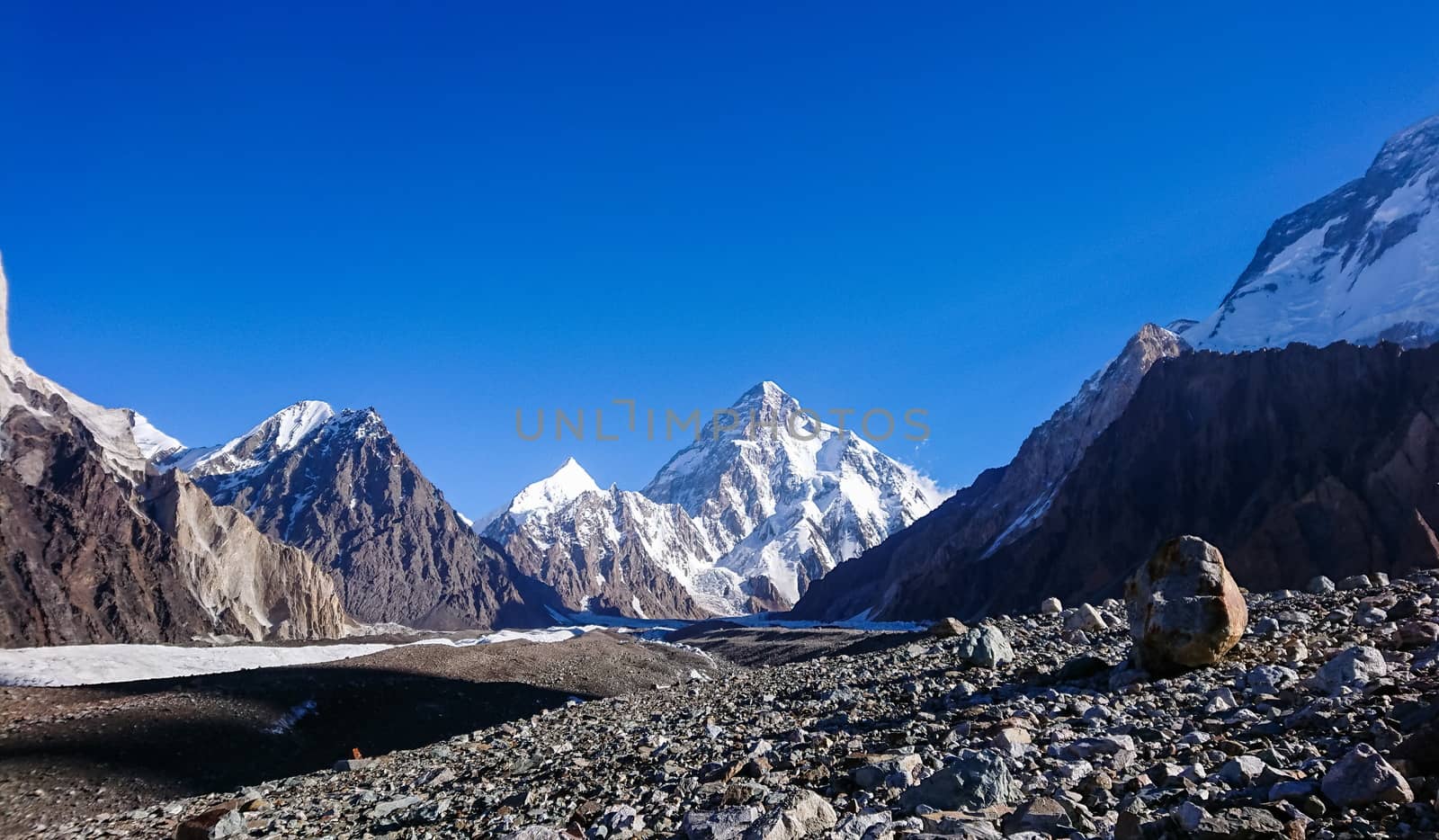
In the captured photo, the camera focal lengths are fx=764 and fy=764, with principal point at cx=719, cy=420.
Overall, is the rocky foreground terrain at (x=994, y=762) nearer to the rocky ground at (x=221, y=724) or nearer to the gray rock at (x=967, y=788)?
the gray rock at (x=967, y=788)

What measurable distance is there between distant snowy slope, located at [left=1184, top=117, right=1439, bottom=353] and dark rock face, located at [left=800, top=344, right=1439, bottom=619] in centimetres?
2444

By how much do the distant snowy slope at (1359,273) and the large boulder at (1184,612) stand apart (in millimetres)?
115767

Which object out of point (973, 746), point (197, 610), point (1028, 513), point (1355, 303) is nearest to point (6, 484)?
point (197, 610)

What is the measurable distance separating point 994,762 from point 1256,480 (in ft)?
308

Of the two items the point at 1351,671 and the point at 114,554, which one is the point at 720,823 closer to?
the point at 1351,671

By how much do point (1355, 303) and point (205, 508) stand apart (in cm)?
19467

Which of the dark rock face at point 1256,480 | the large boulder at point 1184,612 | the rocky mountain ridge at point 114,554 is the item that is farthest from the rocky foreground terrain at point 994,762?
the rocky mountain ridge at point 114,554

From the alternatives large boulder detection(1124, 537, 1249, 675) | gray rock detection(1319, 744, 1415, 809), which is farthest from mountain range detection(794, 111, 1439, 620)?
gray rock detection(1319, 744, 1415, 809)

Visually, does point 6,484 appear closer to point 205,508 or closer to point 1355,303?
point 205,508

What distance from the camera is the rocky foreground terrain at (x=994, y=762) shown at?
5.31 metres

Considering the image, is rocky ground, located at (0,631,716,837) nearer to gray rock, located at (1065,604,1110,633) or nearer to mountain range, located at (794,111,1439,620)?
gray rock, located at (1065,604,1110,633)

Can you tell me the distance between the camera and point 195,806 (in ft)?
50.6

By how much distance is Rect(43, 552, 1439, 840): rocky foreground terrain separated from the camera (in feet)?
17.4

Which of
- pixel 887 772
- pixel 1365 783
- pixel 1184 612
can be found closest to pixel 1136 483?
pixel 1184 612
